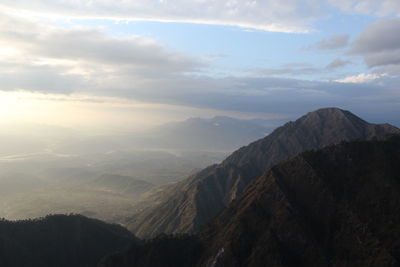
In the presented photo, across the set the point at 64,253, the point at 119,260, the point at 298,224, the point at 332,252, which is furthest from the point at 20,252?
the point at 332,252

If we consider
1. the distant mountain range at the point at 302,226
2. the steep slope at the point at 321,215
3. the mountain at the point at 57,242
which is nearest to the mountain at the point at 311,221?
the distant mountain range at the point at 302,226

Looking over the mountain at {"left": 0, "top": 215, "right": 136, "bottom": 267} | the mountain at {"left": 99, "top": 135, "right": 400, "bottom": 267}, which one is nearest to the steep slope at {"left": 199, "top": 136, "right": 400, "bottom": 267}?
the mountain at {"left": 99, "top": 135, "right": 400, "bottom": 267}

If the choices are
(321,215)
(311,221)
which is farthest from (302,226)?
(321,215)

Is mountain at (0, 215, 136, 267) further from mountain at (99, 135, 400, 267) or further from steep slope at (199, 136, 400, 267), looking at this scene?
steep slope at (199, 136, 400, 267)

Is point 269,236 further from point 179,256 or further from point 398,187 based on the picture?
point 398,187

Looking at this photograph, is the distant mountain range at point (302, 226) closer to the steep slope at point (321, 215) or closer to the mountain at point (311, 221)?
the mountain at point (311, 221)

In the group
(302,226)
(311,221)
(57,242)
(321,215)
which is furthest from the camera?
(57,242)

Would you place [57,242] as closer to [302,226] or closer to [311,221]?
[302,226]
